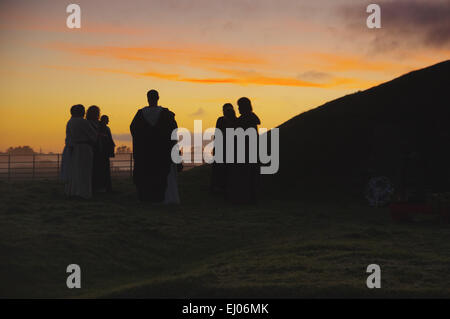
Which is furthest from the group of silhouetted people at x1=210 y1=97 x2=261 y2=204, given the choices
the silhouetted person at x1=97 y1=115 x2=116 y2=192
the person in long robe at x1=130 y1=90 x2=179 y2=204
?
the silhouetted person at x1=97 y1=115 x2=116 y2=192

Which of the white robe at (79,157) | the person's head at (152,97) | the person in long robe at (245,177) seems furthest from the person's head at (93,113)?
the person in long robe at (245,177)

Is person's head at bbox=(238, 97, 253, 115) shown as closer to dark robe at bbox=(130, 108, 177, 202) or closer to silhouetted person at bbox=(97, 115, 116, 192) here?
dark robe at bbox=(130, 108, 177, 202)

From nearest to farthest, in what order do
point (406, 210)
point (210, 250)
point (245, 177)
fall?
point (210, 250)
point (406, 210)
point (245, 177)

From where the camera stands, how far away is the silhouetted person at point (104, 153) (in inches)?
699

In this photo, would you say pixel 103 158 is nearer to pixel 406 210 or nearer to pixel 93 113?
pixel 93 113

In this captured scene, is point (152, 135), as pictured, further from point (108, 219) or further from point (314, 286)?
point (314, 286)

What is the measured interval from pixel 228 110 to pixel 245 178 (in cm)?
185

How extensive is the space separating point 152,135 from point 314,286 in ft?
27.9

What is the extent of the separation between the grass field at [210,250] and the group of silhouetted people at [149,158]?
22.5 inches

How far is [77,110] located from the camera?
16.2 metres

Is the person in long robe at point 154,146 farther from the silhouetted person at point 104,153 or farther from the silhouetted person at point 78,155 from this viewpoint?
the silhouetted person at point 104,153

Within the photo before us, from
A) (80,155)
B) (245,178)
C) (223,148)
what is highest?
(223,148)

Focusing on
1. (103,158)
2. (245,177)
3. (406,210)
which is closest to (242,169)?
(245,177)

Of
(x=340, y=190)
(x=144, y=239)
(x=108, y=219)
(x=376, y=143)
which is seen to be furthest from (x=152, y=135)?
(x=376, y=143)
